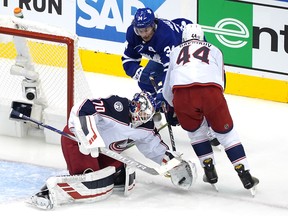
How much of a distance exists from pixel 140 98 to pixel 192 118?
13.2 inches

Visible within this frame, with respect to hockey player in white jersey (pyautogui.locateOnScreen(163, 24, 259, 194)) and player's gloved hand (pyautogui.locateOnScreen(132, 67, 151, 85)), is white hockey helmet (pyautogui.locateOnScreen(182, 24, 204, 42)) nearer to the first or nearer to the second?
hockey player in white jersey (pyautogui.locateOnScreen(163, 24, 259, 194))

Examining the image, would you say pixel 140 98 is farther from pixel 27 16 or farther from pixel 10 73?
pixel 27 16

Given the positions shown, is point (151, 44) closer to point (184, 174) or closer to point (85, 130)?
point (184, 174)

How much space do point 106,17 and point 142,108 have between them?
2.32 m

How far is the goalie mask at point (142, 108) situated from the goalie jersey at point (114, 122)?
1.9 inches

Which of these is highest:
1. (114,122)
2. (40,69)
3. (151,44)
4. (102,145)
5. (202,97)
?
(151,44)

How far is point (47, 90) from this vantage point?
8.38 m

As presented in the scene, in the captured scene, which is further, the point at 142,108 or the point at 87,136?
the point at 142,108

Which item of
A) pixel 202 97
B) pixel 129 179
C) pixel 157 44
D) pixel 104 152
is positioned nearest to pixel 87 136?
pixel 104 152

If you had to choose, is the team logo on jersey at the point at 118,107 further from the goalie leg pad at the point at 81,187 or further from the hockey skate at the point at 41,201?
the hockey skate at the point at 41,201

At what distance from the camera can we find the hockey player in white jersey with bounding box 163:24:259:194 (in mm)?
7219

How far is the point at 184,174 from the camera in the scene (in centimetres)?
750

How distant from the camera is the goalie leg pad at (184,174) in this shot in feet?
24.5

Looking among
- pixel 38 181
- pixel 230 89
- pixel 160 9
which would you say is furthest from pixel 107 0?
pixel 38 181
